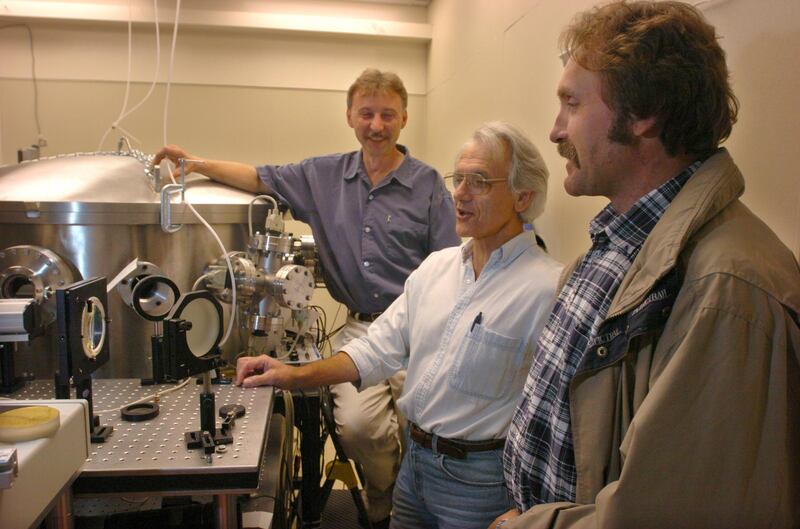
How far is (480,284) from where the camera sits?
1.37 metres

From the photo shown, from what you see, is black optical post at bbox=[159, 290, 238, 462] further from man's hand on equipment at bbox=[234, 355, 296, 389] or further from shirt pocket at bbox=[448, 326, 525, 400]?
shirt pocket at bbox=[448, 326, 525, 400]

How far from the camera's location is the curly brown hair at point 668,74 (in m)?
0.80

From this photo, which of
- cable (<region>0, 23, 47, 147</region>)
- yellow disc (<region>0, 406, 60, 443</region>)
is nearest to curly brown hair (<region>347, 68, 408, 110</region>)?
yellow disc (<region>0, 406, 60, 443</region>)

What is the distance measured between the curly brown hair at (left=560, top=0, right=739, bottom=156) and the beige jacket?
10cm

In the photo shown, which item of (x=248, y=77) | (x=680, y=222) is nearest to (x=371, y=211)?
(x=680, y=222)

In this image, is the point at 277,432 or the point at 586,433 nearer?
the point at 586,433

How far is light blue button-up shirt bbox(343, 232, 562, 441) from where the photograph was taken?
1.28 meters

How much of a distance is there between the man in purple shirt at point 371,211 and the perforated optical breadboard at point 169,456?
81 cm

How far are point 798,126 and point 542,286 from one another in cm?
56

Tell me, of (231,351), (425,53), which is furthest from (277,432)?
(425,53)

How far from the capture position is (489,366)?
1280 millimetres

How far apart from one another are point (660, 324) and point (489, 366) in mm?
583

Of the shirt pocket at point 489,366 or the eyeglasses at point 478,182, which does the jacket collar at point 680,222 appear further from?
the eyeglasses at point 478,182

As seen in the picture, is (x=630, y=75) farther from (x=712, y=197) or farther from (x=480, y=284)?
(x=480, y=284)
